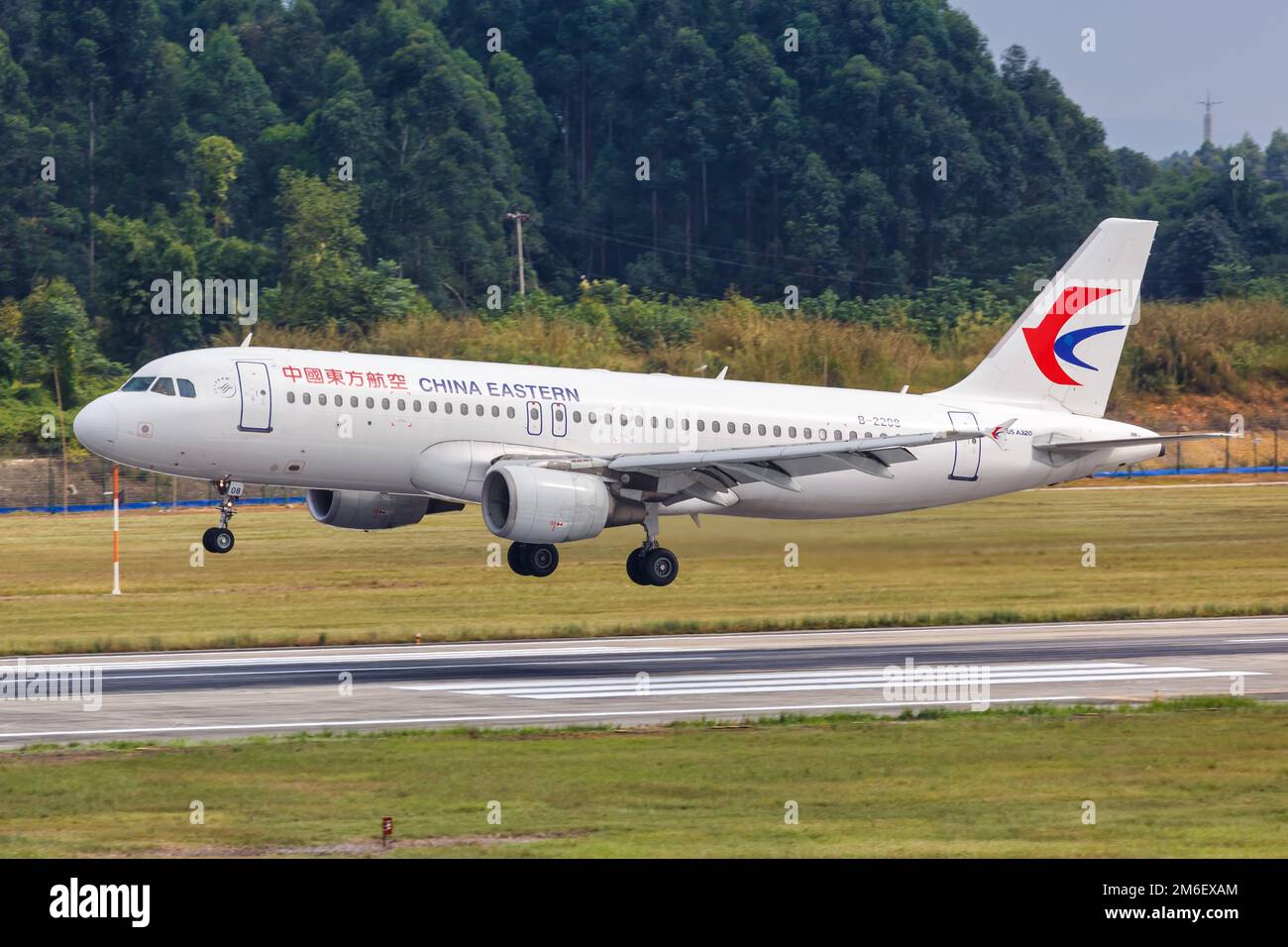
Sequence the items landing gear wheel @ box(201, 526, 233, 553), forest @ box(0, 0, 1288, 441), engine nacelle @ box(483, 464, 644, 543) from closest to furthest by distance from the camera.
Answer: landing gear wheel @ box(201, 526, 233, 553), engine nacelle @ box(483, 464, 644, 543), forest @ box(0, 0, 1288, 441)

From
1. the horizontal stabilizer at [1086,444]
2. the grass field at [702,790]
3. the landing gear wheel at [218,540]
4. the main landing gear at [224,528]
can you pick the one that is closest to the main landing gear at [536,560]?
the main landing gear at [224,528]

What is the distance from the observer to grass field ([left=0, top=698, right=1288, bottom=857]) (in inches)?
818

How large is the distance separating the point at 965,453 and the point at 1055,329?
4.69 m

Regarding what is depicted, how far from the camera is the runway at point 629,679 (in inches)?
1198

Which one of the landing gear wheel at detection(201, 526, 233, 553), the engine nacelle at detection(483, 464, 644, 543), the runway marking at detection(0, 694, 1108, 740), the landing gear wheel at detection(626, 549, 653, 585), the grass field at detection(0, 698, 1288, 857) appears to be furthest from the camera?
the landing gear wheel at detection(626, 549, 653, 585)

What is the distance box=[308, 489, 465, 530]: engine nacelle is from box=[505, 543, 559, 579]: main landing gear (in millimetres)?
2510

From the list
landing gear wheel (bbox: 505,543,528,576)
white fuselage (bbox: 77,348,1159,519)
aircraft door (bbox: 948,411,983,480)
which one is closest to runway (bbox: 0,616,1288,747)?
landing gear wheel (bbox: 505,543,528,576)

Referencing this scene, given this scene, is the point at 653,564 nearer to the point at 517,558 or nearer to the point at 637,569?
the point at 637,569

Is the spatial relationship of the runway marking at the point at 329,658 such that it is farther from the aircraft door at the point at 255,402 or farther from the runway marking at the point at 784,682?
the aircraft door at the point at 255,402

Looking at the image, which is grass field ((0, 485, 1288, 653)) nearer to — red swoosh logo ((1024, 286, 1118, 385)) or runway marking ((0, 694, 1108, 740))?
red swoosh logo ((1024, 286, 1118, 385))

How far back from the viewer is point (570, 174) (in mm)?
138000

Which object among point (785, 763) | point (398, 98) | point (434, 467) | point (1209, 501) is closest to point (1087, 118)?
point (398, 98)

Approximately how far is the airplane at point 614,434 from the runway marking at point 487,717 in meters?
10.1

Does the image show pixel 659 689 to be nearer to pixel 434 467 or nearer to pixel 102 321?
pixel 434 467
